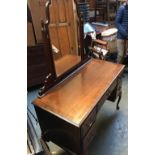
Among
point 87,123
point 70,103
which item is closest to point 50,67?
point 70,103

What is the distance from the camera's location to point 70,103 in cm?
139

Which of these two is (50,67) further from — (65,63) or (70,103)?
(70,103)

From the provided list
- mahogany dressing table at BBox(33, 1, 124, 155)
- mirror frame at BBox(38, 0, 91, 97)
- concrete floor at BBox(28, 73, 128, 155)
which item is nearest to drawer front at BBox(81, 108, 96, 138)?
mahogany dressing table at BBox(33, 1, 124, 155)

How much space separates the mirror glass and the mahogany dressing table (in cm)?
2

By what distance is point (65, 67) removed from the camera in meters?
1.71

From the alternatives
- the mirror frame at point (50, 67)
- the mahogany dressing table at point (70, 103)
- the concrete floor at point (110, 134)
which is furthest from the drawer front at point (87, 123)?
the concrete floor at point (110, 134)

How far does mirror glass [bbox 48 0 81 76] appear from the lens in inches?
60.9

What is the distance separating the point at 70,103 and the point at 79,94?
5.6 inches

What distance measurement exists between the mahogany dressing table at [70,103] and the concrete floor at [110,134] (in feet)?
1.45
